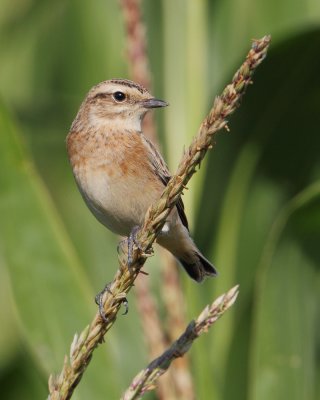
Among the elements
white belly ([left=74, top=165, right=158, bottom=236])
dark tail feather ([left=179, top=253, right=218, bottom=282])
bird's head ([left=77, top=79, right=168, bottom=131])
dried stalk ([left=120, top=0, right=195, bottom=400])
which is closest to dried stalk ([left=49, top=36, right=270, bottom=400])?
white belly ([left=74, top=165, right=158, bottom=236])

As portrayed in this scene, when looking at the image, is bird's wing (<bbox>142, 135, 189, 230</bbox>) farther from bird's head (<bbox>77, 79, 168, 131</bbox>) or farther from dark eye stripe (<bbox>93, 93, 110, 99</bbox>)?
dark eye stripe (<bbox>93, 93, 110, 99</bbox>)

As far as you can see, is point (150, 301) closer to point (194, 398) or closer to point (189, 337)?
point (194, 398)

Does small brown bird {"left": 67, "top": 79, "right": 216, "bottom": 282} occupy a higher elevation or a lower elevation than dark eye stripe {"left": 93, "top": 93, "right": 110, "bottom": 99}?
lower

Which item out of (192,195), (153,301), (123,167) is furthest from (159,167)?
(192,195)

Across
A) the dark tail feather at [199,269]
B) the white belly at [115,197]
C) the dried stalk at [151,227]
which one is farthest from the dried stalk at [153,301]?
the dried stalk at [151,227]

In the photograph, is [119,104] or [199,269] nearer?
[199,269]

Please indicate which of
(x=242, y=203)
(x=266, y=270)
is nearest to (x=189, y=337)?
(x=266, y=270)

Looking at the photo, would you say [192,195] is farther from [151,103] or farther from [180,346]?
[180,346]
